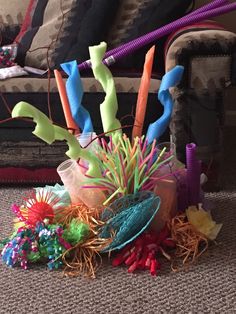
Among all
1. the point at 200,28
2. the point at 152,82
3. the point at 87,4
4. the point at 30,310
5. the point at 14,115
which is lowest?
A: the point at 30,310

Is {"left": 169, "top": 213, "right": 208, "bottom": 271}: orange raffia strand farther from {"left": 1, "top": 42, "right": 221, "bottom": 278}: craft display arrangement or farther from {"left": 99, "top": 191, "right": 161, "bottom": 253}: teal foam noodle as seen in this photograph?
{"left": 99, "top": 191, "right": 161, "bottom": 253}: teal foam noodle

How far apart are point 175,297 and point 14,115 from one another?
2.17 ft

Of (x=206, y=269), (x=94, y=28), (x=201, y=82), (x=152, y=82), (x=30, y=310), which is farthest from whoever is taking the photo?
(x=94, y=28)

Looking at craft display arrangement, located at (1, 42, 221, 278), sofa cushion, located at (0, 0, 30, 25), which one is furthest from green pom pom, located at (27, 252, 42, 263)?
sofa cushion, located at (0, 0, 30, 25)

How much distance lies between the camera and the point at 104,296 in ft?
4.71

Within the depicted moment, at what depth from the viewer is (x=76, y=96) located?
5.41ft

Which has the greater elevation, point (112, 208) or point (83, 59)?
point (83, 59)

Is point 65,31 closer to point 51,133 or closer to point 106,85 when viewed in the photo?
point 106,85

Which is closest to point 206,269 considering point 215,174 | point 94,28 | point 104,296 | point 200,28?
point 104,296

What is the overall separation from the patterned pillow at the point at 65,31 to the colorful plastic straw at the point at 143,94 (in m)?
0.46

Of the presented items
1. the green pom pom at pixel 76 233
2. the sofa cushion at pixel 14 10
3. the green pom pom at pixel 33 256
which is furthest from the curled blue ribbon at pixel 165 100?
the sofa cushion at pixel 14 10

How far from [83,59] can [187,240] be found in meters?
0.88

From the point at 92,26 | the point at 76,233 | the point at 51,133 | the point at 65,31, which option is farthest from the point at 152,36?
the point at 76,233

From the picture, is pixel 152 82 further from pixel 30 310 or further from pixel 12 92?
pixel 30 310
